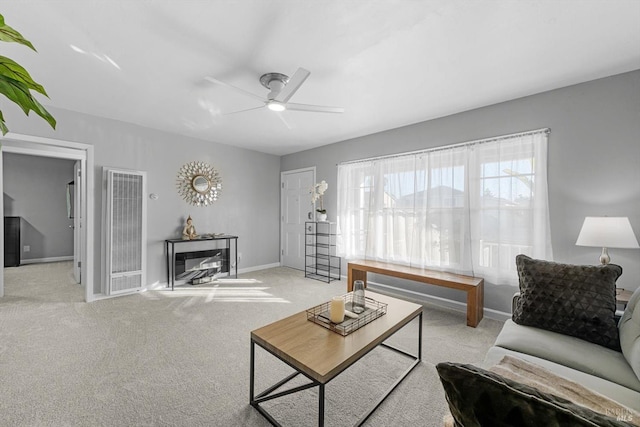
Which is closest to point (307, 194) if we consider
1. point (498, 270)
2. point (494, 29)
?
point (498, 270)

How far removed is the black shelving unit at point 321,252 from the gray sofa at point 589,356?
3.28 metres

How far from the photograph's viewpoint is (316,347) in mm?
1627

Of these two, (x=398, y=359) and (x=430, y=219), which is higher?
(x=430, y=219)

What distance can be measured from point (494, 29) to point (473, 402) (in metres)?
2.34

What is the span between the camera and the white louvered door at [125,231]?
12.4 feet

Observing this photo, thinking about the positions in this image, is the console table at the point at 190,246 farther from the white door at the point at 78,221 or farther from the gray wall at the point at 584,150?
the gray wall at the point at 584,150

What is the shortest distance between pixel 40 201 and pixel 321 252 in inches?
250

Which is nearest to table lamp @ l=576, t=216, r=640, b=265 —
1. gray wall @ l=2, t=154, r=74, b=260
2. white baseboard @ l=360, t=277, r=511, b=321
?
white baseboard @ l=360, t=277, r=511, b=321

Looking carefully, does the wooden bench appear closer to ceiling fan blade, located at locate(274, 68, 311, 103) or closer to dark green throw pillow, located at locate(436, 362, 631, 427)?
ceiling fan blade, located at locate(274, 68, 311, 103)

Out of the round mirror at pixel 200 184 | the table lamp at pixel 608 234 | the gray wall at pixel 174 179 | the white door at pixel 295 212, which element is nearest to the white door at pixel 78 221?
the gray wall at pixel 174 179

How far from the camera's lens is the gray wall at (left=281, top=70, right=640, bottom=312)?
2490 mm

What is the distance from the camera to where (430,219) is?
3.70 m

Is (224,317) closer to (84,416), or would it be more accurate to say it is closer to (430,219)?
(84,416)

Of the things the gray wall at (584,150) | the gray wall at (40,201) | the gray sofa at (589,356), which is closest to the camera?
the gray sofa at (589,356)
